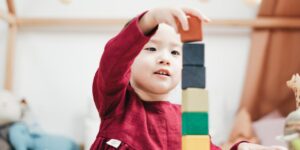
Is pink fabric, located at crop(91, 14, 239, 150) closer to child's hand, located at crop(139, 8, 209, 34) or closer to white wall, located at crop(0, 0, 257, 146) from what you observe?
child's hand, located at crop(139, 8, 209, 34)

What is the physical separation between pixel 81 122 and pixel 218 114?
492 millimetres

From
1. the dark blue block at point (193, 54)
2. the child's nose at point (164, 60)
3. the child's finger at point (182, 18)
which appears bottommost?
the child's nose at point (164, 60)

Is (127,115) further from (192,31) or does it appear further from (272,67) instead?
(272,67)

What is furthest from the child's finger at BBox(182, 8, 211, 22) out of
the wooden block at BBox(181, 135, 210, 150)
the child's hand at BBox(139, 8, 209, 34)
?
the wooden block at BBox(181, 135, 210, 150)

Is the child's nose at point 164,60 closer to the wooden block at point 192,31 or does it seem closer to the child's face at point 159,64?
the child's face at point 159,64

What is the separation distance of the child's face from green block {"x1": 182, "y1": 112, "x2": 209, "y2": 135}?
0.21m

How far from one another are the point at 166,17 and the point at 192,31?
4 cm

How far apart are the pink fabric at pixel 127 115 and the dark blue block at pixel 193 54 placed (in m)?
0.13

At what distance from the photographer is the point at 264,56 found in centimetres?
145

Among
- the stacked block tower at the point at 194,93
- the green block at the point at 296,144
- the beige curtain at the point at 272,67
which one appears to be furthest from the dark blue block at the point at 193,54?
the beige curtain at the point at 272,67

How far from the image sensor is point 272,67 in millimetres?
1438

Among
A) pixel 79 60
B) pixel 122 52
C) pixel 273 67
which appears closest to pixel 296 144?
pixel 122 52

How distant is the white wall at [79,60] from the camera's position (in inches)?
60.1

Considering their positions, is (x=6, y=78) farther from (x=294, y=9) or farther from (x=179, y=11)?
(x=179, y=11)
